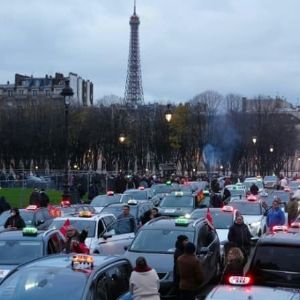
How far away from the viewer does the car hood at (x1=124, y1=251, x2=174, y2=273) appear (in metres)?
14.5

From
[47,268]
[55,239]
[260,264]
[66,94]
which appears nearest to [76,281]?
[47,268]

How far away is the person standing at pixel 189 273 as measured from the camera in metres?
12.5

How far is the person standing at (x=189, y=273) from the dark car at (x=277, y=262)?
111 centimetres

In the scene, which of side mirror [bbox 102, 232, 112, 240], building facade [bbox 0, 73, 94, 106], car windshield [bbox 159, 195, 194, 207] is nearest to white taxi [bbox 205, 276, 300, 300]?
side mirror [bbox 102, 232, 112, 240]

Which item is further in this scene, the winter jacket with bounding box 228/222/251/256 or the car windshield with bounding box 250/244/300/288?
the winter jacket with bounding box 228/222/251/256

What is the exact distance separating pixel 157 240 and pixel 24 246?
308cm

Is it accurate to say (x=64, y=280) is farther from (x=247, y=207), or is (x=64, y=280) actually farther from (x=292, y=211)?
(x=247, y=207)

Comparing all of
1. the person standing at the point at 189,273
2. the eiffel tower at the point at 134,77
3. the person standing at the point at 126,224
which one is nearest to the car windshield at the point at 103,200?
the person standing at the point at 126,224

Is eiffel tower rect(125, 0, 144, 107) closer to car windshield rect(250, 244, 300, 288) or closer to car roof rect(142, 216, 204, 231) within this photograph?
car roof rect(142, 216, 204, 231)

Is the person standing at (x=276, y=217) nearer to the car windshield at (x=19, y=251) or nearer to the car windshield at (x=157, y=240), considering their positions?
the car windshield at (x=157, y=240)

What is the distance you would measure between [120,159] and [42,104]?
11.8 meters

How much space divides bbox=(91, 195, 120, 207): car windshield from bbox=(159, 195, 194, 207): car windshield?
226 centimetres

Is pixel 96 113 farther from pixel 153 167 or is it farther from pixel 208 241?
pixel 208 241

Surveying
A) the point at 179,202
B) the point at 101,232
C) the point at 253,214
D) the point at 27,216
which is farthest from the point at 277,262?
the point at 179,202
